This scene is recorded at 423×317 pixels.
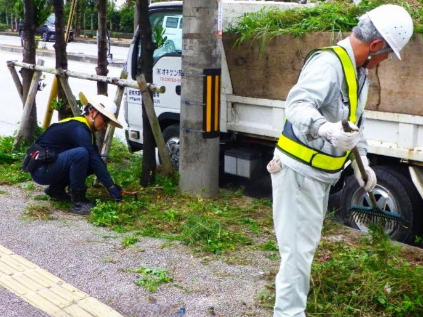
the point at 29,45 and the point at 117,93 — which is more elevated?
the point at 29,45

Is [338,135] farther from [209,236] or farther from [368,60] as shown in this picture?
[209,236]

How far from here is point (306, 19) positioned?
646 cm

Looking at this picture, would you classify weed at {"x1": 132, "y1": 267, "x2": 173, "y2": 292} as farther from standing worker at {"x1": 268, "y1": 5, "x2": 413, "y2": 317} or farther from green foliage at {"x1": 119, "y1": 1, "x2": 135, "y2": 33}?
green foliage at {"x1": 119, "y1": 1, "x2": 135, "y2": 33}

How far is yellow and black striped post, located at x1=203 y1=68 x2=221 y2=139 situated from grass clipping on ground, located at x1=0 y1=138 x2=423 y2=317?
2.26ft

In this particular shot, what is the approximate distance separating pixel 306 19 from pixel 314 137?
10.6 ft

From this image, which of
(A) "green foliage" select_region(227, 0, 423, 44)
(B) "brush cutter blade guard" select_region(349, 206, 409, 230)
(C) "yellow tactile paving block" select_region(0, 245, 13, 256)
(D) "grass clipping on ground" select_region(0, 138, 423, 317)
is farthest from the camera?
(A) "green foliage" select_region(227, 0, 423, 44)

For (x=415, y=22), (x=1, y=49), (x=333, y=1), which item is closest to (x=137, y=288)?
(x=415, y=22)

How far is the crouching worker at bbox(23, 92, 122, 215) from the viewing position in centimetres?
630

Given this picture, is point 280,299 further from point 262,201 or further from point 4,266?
point 262,201

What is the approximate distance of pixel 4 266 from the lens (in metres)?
5.04

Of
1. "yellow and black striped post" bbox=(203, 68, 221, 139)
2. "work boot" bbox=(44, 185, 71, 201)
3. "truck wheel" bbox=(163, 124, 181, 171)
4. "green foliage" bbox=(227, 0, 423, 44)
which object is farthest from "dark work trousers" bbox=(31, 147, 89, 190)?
"green foliage" bbox=(227, 0, 423, 44)

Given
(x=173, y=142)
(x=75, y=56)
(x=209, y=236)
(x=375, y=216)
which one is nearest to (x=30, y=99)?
(x=173, y=142)

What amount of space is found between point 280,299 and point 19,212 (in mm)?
3435

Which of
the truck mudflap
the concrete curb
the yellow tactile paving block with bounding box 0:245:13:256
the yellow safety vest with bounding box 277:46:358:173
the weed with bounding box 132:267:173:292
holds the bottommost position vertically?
the yellow tactile paving block with bounding box 0:245:13:256
